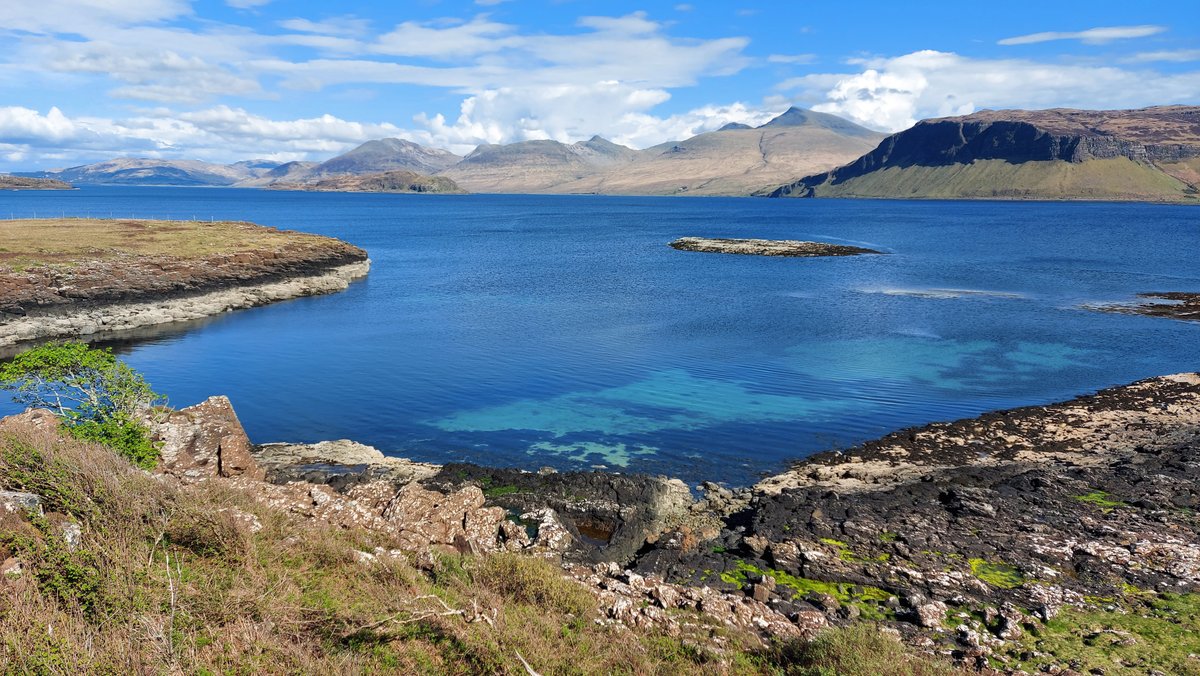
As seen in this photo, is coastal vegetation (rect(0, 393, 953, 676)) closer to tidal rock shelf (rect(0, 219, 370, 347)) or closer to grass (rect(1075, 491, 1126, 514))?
grass (rect(1075, 491, 1126, 514))

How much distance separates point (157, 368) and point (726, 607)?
4427 centimetres

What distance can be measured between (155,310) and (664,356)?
154 ft

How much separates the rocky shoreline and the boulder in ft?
0.28

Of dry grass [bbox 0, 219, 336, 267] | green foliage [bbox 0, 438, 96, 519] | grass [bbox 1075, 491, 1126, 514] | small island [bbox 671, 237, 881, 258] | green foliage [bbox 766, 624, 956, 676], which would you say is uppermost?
dry grass [bbox 0, 219, 336, 267]

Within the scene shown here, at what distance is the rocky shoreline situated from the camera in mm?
18000

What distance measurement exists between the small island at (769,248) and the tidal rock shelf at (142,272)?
60832 millimetres

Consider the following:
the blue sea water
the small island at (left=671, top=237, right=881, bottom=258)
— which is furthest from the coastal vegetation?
the small island at (left=671, top=237, right=881, bottom=258)

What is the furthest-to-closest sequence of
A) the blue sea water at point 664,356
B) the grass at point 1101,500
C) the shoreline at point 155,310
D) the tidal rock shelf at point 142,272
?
the tidal rock shelf at point 142,272, the shoreline at point 155,310, the blue sea water at point 664,356, the grass at point 1101,500

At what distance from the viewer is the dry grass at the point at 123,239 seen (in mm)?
68000

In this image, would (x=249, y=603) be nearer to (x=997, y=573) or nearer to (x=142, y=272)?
(x=997, y=573)

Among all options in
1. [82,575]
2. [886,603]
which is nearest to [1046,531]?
[886,603]

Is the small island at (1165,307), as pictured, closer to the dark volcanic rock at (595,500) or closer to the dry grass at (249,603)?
the dark volcanic rock at (595,500)

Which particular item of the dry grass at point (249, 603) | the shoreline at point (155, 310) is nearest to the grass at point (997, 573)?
the dry grass at point (249, 603)

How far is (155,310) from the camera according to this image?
62250 millimetres
